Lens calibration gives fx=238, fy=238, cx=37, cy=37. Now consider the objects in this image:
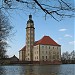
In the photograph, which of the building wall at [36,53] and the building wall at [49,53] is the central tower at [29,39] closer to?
the building wall at [36,53]

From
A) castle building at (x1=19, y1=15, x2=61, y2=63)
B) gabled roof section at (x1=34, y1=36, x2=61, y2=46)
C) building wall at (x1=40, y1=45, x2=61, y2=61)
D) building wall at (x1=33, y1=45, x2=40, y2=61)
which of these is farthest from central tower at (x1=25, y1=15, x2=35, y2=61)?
building wall at (x1=40, y1=45, x2=61, y2=61)

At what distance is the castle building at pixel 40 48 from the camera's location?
3814 inches

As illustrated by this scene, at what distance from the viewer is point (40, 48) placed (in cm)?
9681

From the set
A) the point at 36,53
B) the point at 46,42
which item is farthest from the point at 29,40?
the point at 46,42

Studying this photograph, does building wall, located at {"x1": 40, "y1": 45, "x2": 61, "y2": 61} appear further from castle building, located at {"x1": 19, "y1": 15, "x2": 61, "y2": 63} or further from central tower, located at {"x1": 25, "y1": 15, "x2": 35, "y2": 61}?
central tower, located at {"x1": 25, "y1": 15, "x2": 35, "y2": 61}

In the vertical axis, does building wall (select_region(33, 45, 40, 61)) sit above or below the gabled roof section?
below

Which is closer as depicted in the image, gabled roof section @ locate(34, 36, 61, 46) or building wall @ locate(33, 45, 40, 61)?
building wall @ locate(33, 45, 40, 61)

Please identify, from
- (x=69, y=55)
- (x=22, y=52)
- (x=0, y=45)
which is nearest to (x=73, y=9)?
(x=0, y=45)

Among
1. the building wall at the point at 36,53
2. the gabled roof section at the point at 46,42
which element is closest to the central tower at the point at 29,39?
the building wall at the point at 36,53

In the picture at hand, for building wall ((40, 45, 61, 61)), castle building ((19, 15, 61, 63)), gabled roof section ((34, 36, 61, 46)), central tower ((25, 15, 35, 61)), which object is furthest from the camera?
gabled roof section ((34, 36, 61, 46))

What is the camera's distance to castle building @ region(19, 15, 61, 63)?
96875 millimetres

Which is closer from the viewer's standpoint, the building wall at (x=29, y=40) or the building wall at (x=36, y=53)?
the building wall at (x=36, y=53)

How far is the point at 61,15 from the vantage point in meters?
3.01

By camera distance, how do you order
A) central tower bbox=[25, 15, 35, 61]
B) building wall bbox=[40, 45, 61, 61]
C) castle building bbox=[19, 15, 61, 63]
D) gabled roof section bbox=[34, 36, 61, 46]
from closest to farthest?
castle building bbox=[19, 15, 61, 63], central tower bbox=[25, 15, 35, 61], building wall bbox=[40, 45, 61, 61], gabled roof section bbox=[34, 36, 61, 46]
